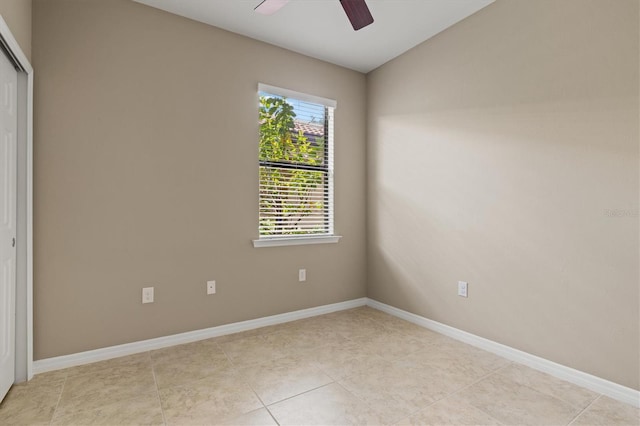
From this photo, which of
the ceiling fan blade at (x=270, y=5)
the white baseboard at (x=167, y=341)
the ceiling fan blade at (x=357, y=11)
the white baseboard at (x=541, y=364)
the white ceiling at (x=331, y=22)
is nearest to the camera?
the white baseboard at (x=541, y=364)

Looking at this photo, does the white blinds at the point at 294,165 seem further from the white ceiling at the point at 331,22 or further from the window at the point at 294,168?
the white ceiling at the point at 331,22

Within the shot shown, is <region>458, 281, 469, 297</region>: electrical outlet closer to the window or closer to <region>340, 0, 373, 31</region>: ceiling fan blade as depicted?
the window

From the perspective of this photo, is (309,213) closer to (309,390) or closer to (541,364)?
(309,390)

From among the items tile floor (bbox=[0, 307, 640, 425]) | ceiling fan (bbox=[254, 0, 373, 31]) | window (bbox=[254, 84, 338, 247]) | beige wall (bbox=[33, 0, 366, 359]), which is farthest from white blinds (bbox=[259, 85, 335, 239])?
tile floor (bbox=[0, 307, 640, 425])

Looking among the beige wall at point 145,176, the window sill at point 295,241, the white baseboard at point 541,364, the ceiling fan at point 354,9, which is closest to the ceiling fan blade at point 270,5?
the ceiling fan at point 354,9

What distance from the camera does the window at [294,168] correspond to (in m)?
3.20

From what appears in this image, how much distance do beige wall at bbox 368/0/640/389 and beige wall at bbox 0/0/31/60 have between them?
292 cm

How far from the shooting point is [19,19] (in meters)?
1.99

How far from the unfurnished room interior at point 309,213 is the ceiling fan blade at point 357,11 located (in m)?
0.02

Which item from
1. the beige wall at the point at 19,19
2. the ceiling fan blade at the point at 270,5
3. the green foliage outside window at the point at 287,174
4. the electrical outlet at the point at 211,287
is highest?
the ceiling fan blade at the point at 270,5

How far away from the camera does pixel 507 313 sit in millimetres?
2512

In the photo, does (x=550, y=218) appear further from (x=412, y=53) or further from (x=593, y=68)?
(x=412, y=53)

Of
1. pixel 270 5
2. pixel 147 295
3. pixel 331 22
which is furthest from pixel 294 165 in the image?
pixel 147 295

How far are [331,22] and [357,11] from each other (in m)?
0.84
